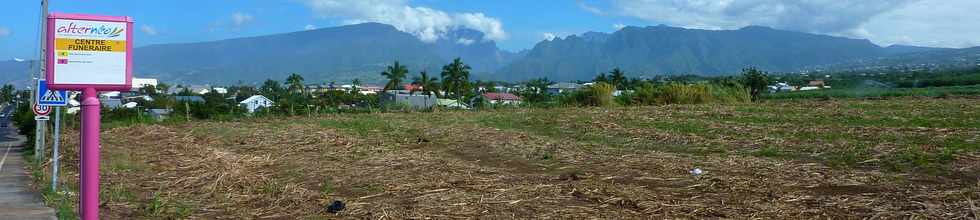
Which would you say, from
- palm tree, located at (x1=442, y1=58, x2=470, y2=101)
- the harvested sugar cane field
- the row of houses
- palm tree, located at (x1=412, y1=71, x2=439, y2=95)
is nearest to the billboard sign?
the harvested sugar cane field

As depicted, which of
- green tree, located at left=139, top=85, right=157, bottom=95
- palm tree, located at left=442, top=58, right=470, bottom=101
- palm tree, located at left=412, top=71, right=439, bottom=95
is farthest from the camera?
green tree, located at left=139, top=85, right=157, bottom=95

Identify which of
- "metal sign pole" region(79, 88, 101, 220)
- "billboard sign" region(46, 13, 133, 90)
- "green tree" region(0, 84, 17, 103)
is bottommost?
"green tree" region(0, 84, 17, 103)

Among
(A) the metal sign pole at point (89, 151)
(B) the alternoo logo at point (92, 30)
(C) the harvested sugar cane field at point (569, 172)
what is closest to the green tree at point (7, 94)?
(C) the harvested sugar cane field at point (569, 172)

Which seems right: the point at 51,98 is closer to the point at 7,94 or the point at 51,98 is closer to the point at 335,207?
the point at 335,207

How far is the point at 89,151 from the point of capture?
4.34m

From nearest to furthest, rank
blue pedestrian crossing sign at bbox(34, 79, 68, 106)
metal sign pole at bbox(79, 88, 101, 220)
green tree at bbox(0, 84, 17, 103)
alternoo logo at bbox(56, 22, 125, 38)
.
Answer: metal sign pole at bbox(79, 88, 101, 220) < alternoo logo at bbox(56, 22, 125, 38) < blue pedestrian crossing sign at bbox(34, 79, 68, 106) < green tree at bbox(0, 84, 17, 103)

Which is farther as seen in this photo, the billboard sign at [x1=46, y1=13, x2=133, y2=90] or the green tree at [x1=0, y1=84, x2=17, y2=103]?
the green tree at [x1=0, y1=84, x2=17, y2=103]

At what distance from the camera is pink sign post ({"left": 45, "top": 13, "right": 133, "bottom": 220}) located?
14.3 feet

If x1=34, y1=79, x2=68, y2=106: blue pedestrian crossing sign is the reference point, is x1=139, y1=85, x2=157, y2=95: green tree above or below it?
below

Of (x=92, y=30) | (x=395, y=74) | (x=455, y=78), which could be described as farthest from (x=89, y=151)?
(x=395, y=74)

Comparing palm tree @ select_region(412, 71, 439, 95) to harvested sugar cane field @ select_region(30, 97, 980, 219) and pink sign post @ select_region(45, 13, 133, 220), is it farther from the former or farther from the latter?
pink sign post @ select_region(45, 13, 133, 220)

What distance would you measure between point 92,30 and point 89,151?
73 centimetres

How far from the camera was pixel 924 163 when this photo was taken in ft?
27.8

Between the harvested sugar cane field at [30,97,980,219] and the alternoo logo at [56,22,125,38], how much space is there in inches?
103
